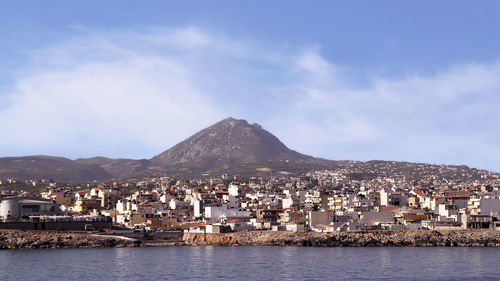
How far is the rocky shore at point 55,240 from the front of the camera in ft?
331

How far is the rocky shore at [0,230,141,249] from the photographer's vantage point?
10088 centimetres

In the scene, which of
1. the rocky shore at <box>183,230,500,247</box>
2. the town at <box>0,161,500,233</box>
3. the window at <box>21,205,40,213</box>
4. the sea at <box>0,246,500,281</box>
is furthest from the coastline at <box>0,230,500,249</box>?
the window at <box>21,205,40,213</box>

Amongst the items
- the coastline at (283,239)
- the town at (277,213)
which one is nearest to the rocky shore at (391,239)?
the coastline at (283,239)

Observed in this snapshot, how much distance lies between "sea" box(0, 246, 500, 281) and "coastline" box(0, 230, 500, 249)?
541 centimetres

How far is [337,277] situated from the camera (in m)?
61.3

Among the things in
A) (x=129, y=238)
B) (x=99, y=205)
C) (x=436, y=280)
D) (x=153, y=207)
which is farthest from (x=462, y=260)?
(x=99, y=205)

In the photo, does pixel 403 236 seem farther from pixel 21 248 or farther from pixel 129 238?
pixel 21 248

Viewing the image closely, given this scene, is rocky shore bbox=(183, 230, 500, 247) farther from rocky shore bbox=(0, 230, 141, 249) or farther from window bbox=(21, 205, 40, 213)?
window bbox=(21, 205, 40, 213)

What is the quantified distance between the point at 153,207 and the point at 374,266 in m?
76.9

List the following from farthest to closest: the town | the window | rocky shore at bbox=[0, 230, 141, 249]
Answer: the window < the town < rocky shore at bbox=[0, 230, 141, 249]

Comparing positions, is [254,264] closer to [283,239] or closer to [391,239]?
[283,239]

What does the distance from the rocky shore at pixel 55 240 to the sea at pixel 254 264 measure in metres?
5.23

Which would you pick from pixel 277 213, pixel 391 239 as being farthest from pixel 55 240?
pixel 391 239

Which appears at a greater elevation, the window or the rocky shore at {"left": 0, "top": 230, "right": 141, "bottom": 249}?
the window
